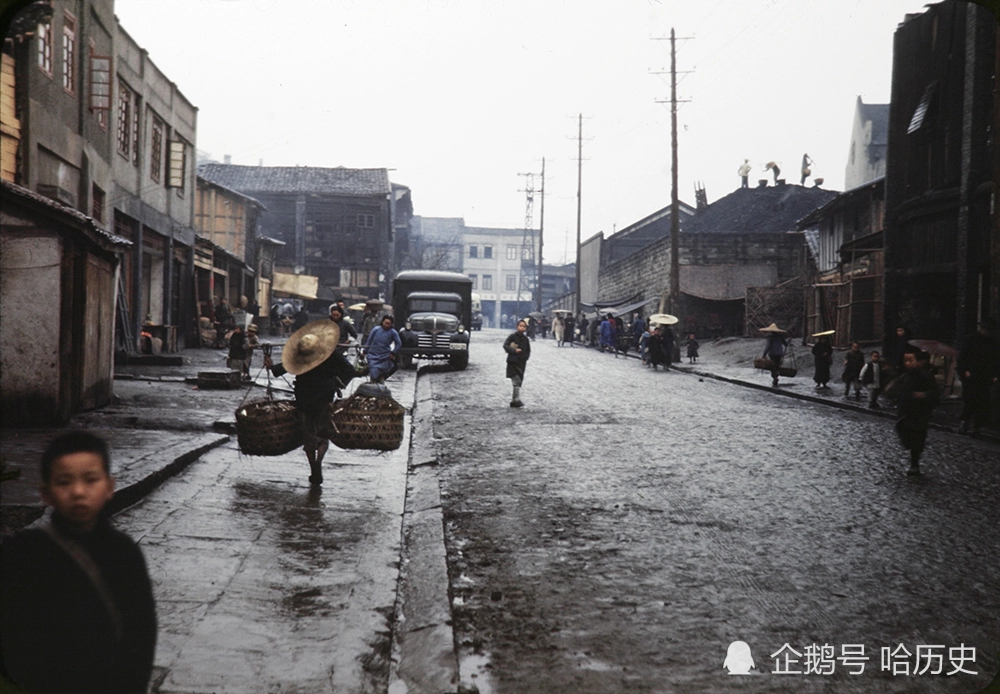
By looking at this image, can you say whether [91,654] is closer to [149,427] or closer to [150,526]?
[150,526]

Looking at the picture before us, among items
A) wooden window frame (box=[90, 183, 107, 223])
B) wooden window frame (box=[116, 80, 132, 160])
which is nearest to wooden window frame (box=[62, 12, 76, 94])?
wooden window frame (box=[90, 183, 107, 223])

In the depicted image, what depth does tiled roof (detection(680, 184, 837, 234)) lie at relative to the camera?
1905 inches

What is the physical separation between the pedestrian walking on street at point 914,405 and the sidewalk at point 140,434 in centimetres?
717

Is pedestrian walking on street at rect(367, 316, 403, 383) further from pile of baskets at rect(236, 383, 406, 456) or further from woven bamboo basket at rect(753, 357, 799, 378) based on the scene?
woven bamboo basket at rect(753, 357, 799, 378)

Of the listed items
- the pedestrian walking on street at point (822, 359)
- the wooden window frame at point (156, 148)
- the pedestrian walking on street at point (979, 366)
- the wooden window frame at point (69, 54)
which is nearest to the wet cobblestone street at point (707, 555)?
the pedestrian walking on street at point (979, 366)

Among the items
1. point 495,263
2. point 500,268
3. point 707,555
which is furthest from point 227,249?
point 500,268

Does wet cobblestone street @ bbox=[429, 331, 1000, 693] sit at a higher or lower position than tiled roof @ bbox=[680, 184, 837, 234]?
lower

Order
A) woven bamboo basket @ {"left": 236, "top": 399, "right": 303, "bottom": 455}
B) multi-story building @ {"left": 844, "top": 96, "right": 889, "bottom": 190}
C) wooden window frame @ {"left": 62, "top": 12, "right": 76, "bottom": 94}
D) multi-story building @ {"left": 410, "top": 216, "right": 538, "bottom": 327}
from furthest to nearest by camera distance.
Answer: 1. multi-story building @ {"left": 410, "top": 216, "right": 538, "bottom": 327}
2. multi-story building @ {"left": 844, "top": 96, "right": 889, "bottom": 190}
3. wooden window frame @ {"left": 62, "top": 12, "right": 76, "bottom": 94}
4. woven bamboo basket @ {"left": 236, "top": 399, "right": 303, "bottom": 455}

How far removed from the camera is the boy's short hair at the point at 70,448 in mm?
2283

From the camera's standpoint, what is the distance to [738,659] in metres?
3.82

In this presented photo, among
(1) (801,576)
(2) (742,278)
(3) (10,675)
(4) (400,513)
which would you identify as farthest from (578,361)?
(3) (10,675)

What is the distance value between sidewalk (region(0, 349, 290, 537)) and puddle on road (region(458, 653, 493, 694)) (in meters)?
1.75

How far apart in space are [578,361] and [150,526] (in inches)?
925

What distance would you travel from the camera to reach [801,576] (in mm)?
5254
